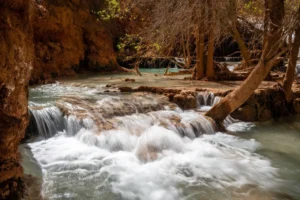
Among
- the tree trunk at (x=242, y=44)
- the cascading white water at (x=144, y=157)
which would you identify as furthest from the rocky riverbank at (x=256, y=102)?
the tree trunk at (x=242, y=44)

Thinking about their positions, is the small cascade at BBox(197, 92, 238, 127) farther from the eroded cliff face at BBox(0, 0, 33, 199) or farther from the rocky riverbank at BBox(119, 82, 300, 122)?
the eroded cliff face at BBox(0, 0, 33, 199)

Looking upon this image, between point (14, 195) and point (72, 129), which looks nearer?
point (14, 195)

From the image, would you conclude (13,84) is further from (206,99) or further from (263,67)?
(206,99)

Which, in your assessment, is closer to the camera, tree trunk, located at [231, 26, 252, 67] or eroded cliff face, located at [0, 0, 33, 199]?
eroded cliff face, located at [0, 0, 33, 199]

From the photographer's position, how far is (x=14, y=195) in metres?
2.86

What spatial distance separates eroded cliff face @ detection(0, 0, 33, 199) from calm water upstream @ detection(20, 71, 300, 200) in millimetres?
937

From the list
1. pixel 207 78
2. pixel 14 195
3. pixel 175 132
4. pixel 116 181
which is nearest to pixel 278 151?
pixel 175 132

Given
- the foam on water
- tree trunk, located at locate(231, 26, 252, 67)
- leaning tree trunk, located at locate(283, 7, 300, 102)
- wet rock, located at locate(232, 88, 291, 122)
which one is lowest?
the foam on water

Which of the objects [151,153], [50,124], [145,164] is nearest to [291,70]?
[151,153]

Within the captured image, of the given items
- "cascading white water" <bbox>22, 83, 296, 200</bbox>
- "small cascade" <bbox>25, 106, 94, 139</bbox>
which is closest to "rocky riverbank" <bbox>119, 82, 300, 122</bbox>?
"cascading white water" <bbox>22, 83, 296, 200</bbox>

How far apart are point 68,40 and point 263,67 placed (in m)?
12.9

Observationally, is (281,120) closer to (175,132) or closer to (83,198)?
(175,132)

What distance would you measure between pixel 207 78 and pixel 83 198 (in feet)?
29.1

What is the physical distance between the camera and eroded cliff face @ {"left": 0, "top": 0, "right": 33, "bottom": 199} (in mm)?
2516
